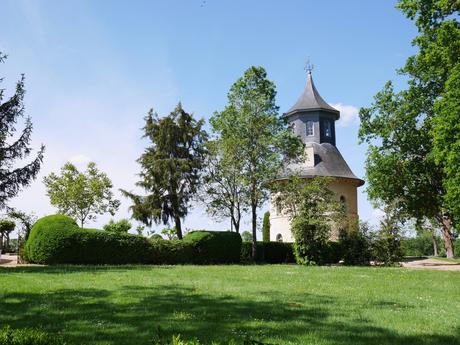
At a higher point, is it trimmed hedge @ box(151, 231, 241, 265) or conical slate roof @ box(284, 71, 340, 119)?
conical slate roof @ box(284, 71, 340, 119)

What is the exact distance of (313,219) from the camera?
2634 cm

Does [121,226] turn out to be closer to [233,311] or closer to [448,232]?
[448,232]

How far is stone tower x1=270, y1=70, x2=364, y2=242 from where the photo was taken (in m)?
44.5

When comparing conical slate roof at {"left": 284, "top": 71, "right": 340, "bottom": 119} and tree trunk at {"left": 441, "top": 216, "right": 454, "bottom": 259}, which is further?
conical slate roof at {"left": 284, "top": 71, "right": 340, "bottom": 119}

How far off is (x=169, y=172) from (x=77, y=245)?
13910mm

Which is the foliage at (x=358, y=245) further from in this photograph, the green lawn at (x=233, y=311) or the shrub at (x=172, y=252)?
the green lawn at (x=233, y=311)

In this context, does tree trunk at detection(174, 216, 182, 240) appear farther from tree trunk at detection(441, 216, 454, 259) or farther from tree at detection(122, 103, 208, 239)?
tree trunk at detection(441, 216, 454, 259)

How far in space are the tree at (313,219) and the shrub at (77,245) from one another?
8.95m

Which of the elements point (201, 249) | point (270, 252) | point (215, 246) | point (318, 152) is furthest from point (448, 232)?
point (201, 249)

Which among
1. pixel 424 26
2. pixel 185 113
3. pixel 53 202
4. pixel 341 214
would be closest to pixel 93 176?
pixel 53 202

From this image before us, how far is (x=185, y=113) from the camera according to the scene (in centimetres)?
3862

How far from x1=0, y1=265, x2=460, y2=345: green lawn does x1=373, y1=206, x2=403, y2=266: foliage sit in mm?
14950

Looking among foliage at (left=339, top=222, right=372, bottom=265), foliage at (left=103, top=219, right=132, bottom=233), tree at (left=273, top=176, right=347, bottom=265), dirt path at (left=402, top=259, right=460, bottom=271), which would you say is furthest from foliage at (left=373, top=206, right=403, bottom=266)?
foliage at (left=103, top=219, right=132, bottom=233)

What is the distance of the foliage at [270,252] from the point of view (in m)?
31.1
